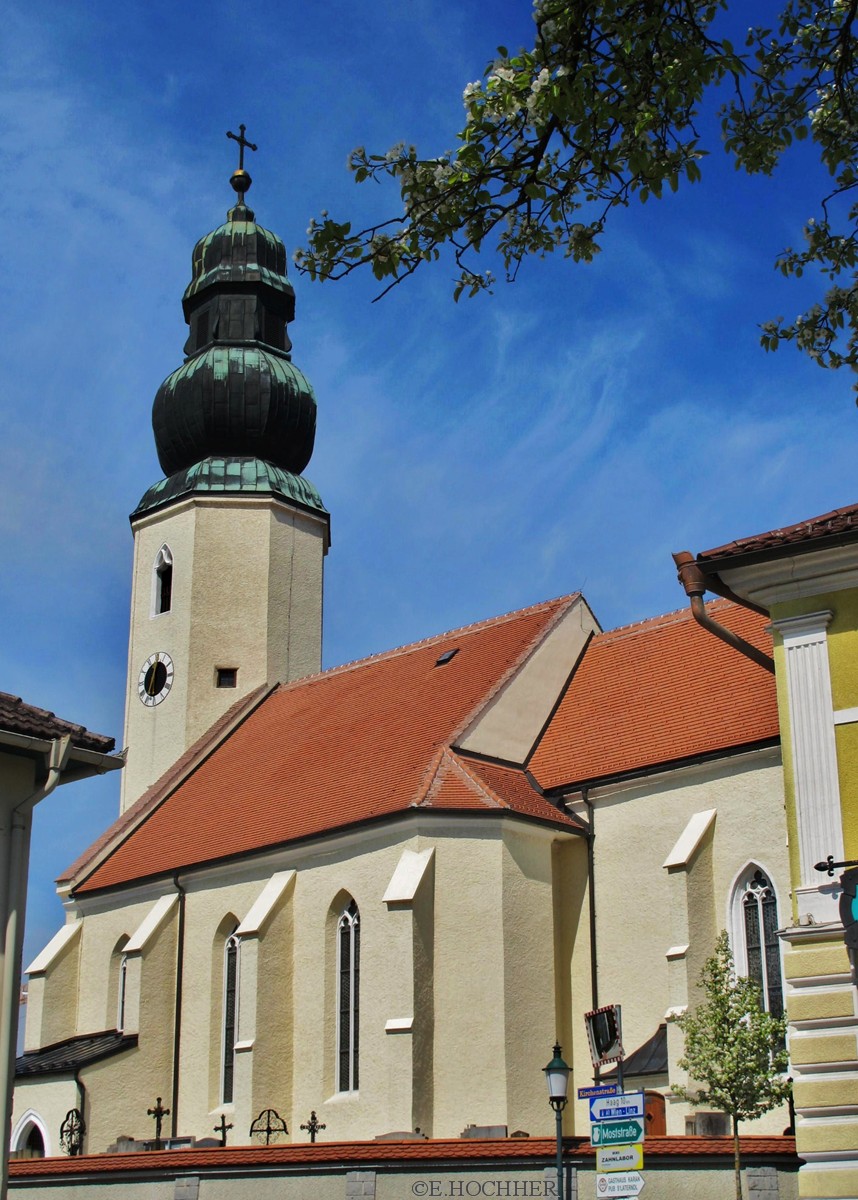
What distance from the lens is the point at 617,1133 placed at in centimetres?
1011

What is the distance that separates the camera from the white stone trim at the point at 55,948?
27448 millimetres

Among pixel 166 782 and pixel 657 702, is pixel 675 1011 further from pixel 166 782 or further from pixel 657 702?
pixel 166 782

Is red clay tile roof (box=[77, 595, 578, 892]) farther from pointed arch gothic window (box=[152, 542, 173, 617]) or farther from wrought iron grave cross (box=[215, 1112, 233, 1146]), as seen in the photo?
wrought iron grave cross (box=[215, 1112, 233, 1146])

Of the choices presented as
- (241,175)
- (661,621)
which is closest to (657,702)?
(661,621)

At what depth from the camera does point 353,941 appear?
2216 centimetres

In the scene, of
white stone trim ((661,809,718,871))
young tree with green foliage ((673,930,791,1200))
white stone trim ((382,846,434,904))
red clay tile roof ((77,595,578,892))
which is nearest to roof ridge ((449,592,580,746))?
red clay tile roof ((77,595,578,892))

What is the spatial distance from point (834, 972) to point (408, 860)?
9.87 metres

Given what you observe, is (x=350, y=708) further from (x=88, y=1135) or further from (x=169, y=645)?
(x=88, y=1135)

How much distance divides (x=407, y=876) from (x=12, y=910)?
9491 mm

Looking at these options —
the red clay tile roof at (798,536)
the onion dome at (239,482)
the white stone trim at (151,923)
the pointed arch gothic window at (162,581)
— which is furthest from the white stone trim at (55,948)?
the red clay tile roof at (798,536)

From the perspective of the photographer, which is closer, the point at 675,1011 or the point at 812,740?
the point at 812,740

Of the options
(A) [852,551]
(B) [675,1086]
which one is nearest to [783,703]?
(A) [852,551]

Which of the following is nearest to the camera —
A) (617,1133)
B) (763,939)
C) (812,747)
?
(617,1133)

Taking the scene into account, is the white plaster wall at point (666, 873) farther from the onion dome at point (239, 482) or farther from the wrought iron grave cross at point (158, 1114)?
the onion dome at point (239, 482)
